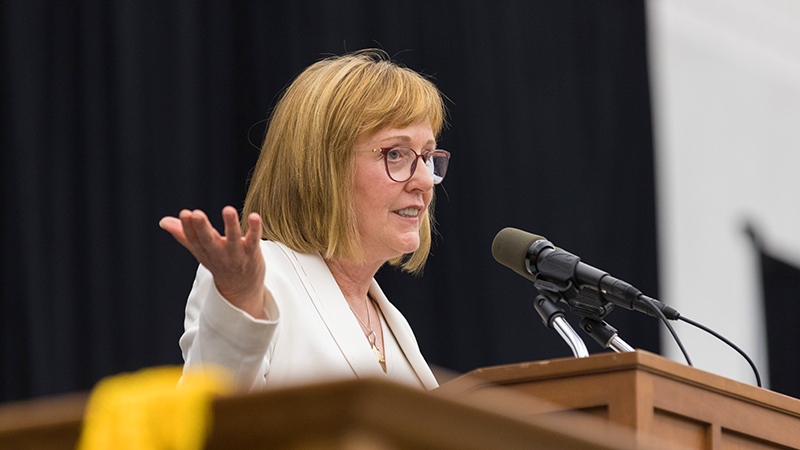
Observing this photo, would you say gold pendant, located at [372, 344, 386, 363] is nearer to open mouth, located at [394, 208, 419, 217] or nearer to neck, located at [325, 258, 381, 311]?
neck, located at [325, 258, 381, 311]

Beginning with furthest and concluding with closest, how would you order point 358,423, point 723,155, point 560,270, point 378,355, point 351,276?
point 723,155 → point 351,276 → point 378,355 → point 560,270 → point 358,423

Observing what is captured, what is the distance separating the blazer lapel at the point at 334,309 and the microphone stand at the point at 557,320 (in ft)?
1.03

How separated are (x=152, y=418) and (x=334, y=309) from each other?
115cm

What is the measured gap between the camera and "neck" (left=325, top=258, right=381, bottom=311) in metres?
1.92

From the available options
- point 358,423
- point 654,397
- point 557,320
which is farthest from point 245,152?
point 358,423

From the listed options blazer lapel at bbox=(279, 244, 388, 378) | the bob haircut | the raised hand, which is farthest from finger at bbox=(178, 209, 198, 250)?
the bob haircut

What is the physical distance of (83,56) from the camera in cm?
289

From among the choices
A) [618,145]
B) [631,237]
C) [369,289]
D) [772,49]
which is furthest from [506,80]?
[369,289]

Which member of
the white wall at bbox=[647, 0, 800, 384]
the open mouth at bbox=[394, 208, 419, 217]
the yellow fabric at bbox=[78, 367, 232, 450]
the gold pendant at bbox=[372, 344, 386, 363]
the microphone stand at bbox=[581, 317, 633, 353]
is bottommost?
the yellow fabric at bbox=[78, 367, 232, 450]

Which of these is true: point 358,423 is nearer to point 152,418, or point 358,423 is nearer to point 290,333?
point 152,418

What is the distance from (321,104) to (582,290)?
75 cm

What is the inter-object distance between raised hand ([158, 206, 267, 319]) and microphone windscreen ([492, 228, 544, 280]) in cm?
57

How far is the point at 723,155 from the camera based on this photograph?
353cm

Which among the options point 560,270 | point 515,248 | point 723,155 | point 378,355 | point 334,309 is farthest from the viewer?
point 723,155
